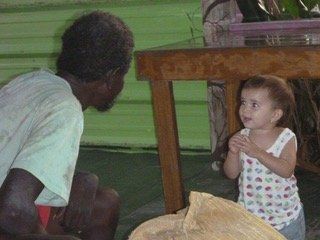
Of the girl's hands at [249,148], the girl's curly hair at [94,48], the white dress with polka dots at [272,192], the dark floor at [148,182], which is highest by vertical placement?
the girl's curly hair at [94,48]

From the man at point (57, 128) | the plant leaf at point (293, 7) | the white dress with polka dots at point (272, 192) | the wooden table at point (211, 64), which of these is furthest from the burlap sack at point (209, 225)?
the plant leaf at point (293, 7)

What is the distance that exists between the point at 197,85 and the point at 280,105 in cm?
260

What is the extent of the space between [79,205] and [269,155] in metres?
0.77

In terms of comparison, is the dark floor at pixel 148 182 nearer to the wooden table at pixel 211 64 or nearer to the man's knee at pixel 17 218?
the wooden table at pixel 211 64

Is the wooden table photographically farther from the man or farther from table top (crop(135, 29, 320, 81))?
the man

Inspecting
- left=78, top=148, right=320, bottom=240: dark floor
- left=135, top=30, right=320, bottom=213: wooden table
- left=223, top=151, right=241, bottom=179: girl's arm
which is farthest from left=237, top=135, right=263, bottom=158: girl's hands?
left=78, top=148, right=320, bottom=240: dark floor

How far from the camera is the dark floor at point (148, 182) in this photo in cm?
407

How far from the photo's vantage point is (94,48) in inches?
101

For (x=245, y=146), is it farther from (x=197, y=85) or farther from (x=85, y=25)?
(x=197, y=85)

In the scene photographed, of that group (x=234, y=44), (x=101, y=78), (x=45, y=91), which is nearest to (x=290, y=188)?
(x=234, y=44)

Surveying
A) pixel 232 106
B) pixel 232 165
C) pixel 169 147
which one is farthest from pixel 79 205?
pixel 232 106

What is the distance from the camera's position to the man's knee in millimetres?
2240

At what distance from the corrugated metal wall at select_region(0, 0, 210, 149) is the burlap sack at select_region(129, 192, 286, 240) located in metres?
2.99

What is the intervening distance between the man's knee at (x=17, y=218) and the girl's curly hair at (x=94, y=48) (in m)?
0.56
